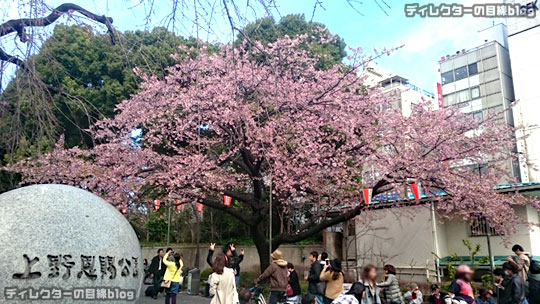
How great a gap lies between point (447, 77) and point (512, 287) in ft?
84.6

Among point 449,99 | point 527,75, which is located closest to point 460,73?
point 449,99

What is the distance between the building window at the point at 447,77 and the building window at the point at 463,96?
1263 millimetres

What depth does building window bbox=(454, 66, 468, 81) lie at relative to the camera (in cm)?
2866

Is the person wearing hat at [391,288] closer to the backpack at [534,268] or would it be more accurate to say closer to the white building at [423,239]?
the backpack at [534,268]

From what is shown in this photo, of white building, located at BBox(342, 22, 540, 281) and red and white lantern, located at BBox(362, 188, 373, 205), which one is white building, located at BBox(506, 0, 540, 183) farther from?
red and white lantern, located at BBox(362, 188, 373, 205)

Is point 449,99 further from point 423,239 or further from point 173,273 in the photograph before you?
point 173,273

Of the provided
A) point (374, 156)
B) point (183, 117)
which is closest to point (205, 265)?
point (183, 117)

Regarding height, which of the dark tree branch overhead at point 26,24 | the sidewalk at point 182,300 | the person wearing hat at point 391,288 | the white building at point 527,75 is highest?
the white building at point 527,75

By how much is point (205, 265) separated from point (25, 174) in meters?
10.7

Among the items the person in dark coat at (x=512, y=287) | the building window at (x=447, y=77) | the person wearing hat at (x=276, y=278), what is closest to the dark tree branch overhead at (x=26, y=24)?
the person wearing hat at (x=276, y=278)

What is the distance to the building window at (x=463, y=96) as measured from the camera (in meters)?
28.3

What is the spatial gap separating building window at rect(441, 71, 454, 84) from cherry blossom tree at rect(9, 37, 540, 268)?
1702 cm

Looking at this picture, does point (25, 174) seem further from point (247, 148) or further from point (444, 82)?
point (444, 82)

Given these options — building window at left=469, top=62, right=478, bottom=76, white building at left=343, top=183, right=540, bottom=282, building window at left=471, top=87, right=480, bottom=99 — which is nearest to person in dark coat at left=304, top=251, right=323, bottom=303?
white building at left=343, top=183, right=540, bottom=282
